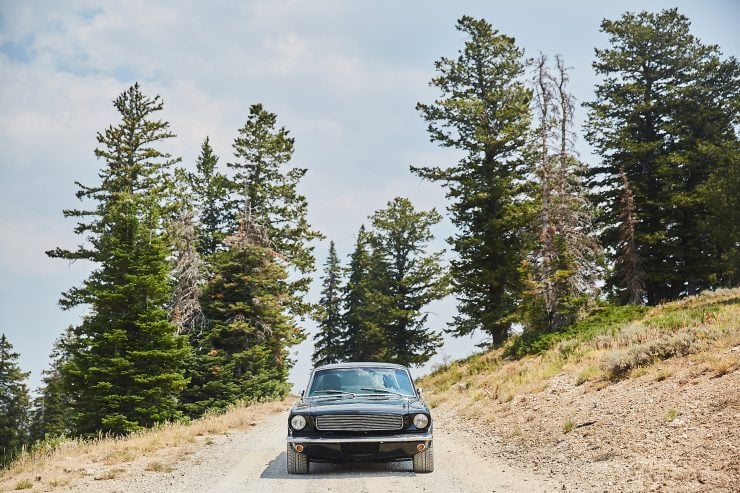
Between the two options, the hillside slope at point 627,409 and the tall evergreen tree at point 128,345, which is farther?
the tall evergreen tree at point 128,345

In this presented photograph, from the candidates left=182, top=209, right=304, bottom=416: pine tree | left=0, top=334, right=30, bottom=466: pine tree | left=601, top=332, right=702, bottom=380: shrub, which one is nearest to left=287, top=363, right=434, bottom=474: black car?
left=601, top=332, right=702, bottom=380: shrub

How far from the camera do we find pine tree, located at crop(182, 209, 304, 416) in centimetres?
2898

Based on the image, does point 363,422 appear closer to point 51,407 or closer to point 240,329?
point 240,329

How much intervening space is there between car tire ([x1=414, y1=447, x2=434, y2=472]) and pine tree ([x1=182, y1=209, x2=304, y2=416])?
21.7m

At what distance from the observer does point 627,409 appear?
9992 millimetres

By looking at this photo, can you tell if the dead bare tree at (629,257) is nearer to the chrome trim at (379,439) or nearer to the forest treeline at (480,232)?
the forest treeline at (480,232)

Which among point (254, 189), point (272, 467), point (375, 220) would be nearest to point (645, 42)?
point (375, 220)

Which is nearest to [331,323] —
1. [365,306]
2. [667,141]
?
[365,306]

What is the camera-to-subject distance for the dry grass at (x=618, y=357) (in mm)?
11641

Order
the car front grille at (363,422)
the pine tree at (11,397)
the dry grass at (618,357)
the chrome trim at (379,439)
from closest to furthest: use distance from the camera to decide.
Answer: the chrome trim at (379,439) < the car front grille at (363,422) < the dry grass at (618,357) < the pine tree at (11,397)

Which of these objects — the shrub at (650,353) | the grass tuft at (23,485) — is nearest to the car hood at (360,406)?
the grass tuft at (23,485)

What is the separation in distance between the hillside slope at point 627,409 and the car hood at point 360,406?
Result: 7.62 feet

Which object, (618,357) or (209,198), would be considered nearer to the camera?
(618,357)

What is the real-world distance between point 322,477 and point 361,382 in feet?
6.43
